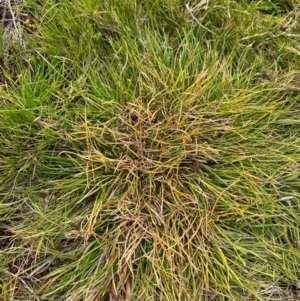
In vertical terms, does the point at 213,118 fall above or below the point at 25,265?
above

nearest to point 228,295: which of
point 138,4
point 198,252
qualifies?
point 198,252

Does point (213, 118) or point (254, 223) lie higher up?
point (213, 118)

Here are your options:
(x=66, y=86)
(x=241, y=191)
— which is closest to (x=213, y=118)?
(x=241, y=191)

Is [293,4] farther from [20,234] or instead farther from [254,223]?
[20,234]

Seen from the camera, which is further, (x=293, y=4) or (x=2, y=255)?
(x=293, y=4)

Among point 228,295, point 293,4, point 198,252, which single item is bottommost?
point 228,295

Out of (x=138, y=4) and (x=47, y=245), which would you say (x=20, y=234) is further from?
(x=138, y=4)
